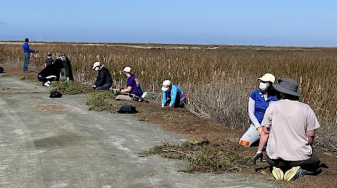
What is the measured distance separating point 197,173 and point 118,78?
42.7ft

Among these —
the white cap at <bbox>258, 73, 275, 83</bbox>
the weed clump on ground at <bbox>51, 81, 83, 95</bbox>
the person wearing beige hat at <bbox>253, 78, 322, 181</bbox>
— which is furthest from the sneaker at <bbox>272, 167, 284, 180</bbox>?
the weed clump on ground at <bbox>51, 81, 83, 95</bbox>

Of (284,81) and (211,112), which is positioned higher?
(284,81)

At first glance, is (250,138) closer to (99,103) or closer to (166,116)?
(166,116)

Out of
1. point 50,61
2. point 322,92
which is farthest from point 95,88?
point 322,92

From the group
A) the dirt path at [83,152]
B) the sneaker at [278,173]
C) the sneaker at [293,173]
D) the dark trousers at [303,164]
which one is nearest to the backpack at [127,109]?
the dirt path at [83,152]

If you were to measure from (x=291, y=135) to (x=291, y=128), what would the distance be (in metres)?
0.10

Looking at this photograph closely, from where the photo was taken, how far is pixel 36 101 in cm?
1398

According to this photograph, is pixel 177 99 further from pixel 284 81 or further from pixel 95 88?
pixel 284 81

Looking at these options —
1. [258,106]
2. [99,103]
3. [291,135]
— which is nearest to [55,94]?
[99,103]

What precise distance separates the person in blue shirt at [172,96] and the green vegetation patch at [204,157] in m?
4.58

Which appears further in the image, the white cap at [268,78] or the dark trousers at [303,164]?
the white cap at [268,78]

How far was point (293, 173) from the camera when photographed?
6.00 meters

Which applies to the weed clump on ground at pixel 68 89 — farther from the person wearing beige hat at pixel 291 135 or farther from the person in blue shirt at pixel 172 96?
the person wearing beige hat at pixel 291 135

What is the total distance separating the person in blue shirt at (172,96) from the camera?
41.4 ft
